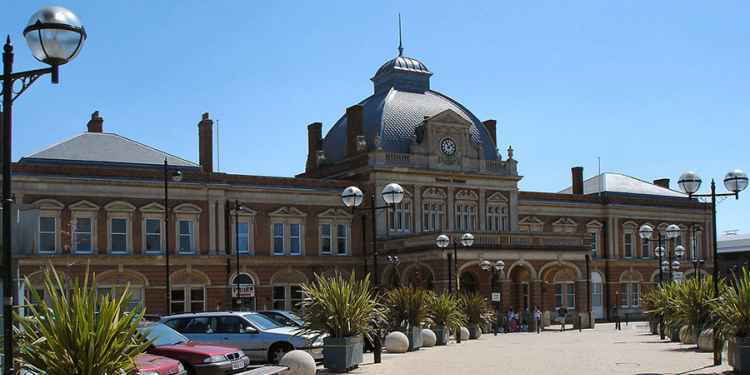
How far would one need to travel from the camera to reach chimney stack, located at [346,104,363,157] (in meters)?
61.0

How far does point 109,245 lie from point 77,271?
8.66 feet

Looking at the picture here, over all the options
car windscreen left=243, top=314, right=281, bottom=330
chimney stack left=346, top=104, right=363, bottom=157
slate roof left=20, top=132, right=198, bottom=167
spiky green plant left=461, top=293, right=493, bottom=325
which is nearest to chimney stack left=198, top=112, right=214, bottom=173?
slate roof left=20, top=132, right=198, bottom=167

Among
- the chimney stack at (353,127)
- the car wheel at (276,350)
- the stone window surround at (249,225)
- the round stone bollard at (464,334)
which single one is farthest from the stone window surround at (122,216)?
the car wheel at (276,350)

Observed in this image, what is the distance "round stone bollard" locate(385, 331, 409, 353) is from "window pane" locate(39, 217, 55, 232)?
25.7 meters

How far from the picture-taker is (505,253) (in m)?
55.4

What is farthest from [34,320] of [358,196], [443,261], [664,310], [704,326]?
[443,261]

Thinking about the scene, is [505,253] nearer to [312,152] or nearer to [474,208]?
[474,208]

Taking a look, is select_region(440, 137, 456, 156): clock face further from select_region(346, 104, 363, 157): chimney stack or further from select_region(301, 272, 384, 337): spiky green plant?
select_region(301, 272, 384, 337): spiky green plant

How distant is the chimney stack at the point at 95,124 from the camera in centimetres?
5784

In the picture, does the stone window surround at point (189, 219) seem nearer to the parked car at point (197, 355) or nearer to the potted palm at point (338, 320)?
the potted palm at point (338, 320)

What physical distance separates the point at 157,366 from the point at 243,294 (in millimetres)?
28201

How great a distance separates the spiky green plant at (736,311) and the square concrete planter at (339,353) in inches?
330

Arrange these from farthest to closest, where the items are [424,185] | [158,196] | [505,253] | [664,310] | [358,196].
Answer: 1. [424,185]
2. [505,253]
3. [158,196]
4. [664,310]
5. [358,196]

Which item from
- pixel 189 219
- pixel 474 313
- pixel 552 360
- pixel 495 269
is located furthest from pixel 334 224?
pixel 552 360
